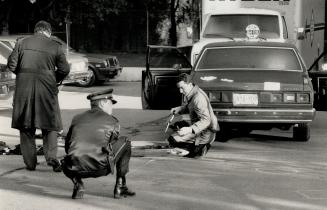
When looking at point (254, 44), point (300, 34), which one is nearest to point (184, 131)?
point (254, 44)

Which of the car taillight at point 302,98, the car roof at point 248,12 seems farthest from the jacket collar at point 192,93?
the car roof at point 248,12

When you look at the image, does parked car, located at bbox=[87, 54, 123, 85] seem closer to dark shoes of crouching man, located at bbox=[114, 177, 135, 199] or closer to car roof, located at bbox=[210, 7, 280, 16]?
car roof, located at bbox=[210, 7, 280, 16]

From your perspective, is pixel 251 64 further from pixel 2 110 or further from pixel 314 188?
pixel 2 110

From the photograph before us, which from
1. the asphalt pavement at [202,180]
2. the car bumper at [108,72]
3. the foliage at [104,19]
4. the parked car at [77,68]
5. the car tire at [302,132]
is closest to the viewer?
the asphalt pavement at [202,180]

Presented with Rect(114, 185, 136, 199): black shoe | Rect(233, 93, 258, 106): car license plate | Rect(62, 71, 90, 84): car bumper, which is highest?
Rect(233, 93, 258, 106): car license plate

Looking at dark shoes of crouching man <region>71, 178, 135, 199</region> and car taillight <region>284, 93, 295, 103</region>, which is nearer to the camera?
dark shoes of crouching man <region>71, 178, 135, 199</region>

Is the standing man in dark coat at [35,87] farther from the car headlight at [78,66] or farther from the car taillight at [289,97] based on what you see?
the car headlight at [78,66]

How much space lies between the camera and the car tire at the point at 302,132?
495 inches

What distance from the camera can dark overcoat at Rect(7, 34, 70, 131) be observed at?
969 centimetres

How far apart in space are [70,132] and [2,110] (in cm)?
1043

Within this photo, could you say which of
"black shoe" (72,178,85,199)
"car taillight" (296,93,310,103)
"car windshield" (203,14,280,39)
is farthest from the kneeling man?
"car windshield" (203,14,280,39)

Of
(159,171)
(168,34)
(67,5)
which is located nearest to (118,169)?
(159,171)

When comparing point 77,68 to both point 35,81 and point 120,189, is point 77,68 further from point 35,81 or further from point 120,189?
point 120,189

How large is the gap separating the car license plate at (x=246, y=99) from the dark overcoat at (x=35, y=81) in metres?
3.40
